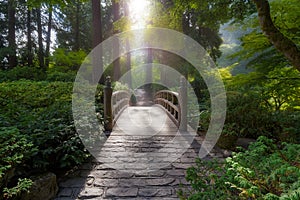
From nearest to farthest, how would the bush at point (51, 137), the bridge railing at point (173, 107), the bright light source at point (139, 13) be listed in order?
the bush at point (51, 137)
the bridge railing at point (173, 107)
the bright light source at point (139, 13)

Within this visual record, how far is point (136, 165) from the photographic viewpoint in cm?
299

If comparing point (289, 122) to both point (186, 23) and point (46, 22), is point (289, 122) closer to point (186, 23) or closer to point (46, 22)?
point (186, 23)

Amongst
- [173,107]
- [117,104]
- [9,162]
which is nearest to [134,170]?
[9,162]

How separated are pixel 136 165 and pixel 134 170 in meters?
0.15

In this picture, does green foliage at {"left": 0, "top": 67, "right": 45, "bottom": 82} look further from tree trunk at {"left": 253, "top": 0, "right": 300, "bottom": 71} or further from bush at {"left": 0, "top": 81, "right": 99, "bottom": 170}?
tree trunk at {"left": 253, "top": 0, "right": 300, "bottom": 71}

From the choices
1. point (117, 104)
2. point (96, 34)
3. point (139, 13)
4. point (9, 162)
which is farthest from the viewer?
point (96, 34)

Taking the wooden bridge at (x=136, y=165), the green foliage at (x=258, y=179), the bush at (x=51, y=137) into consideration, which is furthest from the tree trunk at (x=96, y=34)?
the green foliage at (x=258, y=179)

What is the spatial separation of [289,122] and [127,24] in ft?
17.6

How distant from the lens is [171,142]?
400cm

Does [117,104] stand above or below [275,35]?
below

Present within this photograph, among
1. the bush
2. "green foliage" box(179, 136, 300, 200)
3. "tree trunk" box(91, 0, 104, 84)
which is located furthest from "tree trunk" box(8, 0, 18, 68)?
"green foliage" box(179, 136, 300, 200)

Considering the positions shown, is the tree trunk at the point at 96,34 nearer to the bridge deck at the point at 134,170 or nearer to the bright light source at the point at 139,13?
the bright light source at the point at 139,13

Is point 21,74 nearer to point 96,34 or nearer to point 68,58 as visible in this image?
point 68,58

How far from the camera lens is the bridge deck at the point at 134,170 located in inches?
90.3
